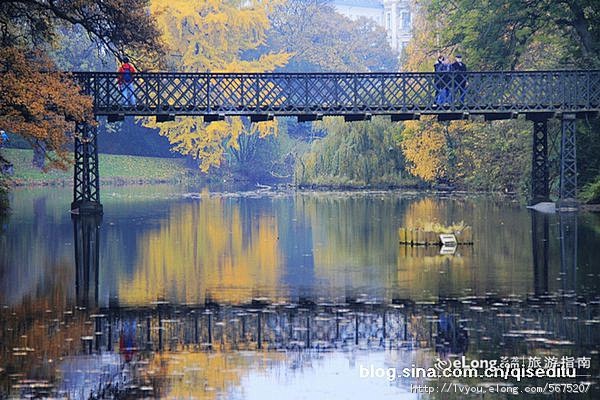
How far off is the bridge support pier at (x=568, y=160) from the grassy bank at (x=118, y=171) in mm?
37537

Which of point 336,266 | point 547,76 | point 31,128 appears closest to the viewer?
point 336,266

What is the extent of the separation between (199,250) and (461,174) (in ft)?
116

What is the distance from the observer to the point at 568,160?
47.8 metres

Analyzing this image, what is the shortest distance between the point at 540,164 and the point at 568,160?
125 inches

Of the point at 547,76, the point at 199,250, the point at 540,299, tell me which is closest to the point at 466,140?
the point at 547,76

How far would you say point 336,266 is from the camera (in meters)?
27.5

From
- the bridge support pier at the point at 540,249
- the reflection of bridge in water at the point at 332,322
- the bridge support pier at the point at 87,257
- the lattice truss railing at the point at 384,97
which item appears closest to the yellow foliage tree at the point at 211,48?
the lattice truss railing at the point at 384,97

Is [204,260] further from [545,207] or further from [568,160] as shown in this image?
[568,160]

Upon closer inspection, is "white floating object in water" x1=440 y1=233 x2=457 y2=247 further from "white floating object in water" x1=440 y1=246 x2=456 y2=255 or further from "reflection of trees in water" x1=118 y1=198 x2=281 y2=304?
"reflection of trees in water" x1=118 y1=198 x2=281 y2=304

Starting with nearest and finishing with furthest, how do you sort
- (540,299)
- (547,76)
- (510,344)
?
1. (510,344)
2. (540,299)
3. (547,76)

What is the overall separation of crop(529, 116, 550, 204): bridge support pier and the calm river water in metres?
11.5

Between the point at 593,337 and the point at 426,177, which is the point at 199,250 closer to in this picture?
the point at 593,337

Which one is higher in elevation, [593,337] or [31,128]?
[31,128]

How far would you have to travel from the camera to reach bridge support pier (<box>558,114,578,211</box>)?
47219 mm
